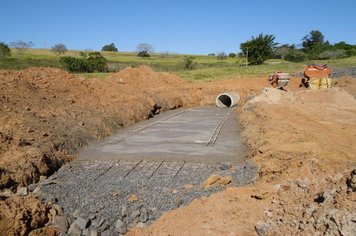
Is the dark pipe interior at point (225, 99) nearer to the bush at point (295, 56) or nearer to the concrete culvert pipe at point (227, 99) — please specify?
the concrete culvert pipe at point (227, 99)

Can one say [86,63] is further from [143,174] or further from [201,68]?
[143,174]

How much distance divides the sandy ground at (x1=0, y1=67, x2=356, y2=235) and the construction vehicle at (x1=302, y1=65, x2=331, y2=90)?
1408mm

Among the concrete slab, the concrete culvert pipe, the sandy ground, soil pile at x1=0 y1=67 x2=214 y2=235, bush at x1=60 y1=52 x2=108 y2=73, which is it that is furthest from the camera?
bush at x1=60 y1=52 x2=108 y2=73

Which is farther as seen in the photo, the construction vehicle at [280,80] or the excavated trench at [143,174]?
the construction vehicle at [280,80]

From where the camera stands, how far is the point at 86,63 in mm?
42594

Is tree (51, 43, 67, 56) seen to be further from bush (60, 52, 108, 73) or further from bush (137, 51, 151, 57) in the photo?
bush (60, 52, 108, 73)

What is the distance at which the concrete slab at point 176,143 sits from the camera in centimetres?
1077

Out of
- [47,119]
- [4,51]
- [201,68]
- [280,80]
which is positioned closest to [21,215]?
[47,119]

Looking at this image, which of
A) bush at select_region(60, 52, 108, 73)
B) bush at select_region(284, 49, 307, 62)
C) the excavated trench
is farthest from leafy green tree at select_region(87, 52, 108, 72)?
bush at select_region(284, 49, 307, 62)

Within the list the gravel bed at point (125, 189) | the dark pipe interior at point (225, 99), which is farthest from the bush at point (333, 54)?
the gravel bed at point (125, 189)

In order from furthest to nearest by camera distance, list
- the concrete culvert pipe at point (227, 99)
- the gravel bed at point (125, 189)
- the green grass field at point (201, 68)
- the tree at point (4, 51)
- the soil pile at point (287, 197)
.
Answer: the tree at point (4, 51) → the green grass field at point (201, 68) → the concrete culvert pipe at point (227, 99) → the gravel bed at point (125, 189) → the soil pile at point (287, 197)

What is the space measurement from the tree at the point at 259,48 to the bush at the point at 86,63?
22338 millimetres

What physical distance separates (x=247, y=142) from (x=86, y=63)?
3368 cm

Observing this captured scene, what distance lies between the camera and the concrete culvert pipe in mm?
22031
